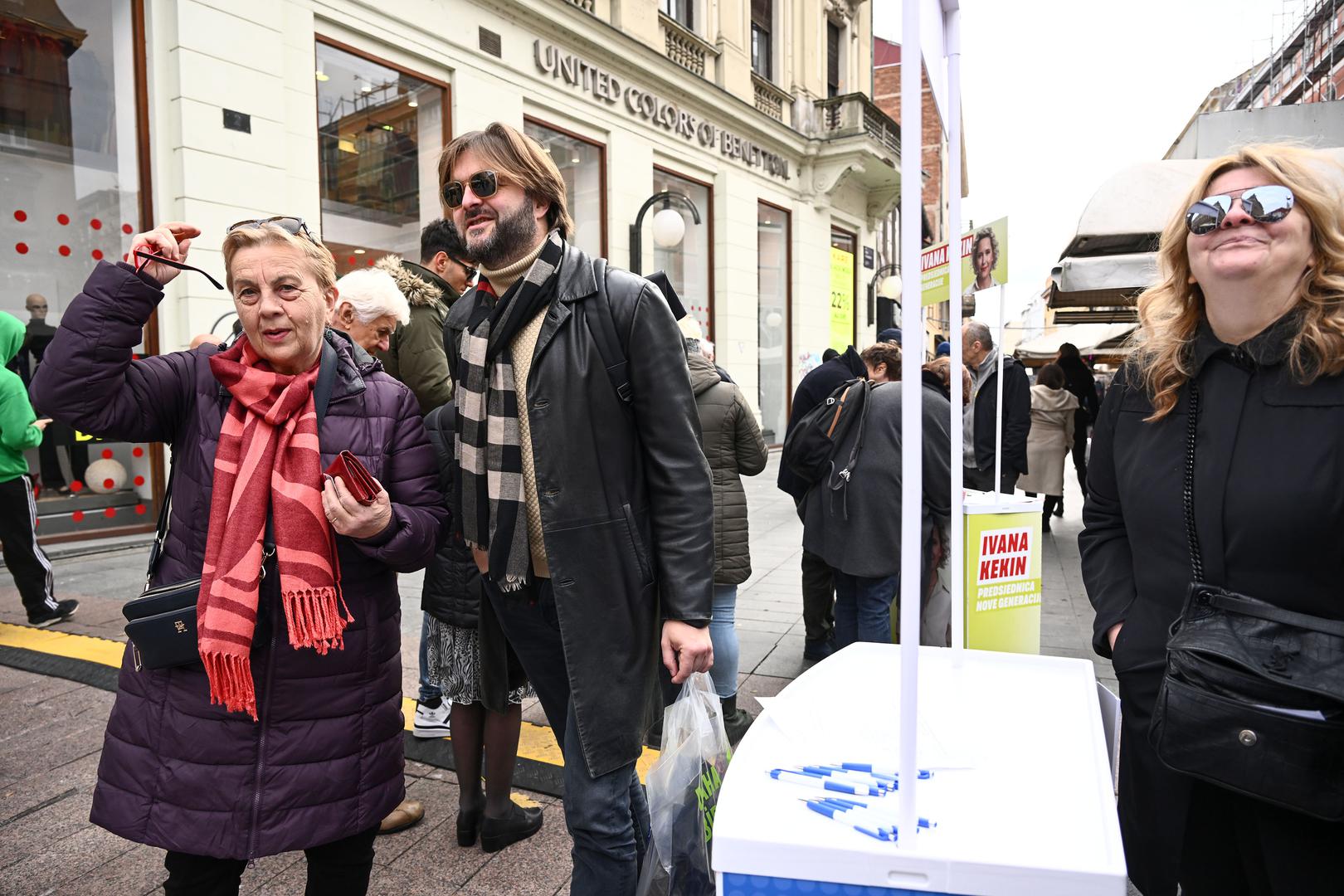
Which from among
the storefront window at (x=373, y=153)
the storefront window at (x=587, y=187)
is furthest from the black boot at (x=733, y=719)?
the storefront window at (x=587, y=187)

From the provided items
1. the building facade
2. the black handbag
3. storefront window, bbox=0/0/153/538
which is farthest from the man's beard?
storefront window, bbox=0/0/153/538

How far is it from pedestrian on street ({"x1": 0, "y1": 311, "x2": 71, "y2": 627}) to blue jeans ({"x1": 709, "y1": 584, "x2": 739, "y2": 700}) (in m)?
4.23

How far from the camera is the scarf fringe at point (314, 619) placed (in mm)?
1810

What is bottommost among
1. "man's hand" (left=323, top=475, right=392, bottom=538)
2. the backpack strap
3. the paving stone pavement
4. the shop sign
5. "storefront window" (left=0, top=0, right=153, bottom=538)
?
the paving stone pavement

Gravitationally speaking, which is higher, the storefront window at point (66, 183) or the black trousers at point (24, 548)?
the storefront window at point (66, 183)

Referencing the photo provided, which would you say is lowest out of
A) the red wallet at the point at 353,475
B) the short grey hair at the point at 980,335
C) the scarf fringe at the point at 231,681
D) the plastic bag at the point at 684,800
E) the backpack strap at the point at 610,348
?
the plastic bag at the point at 684,800

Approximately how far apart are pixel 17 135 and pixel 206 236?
187 centimetres

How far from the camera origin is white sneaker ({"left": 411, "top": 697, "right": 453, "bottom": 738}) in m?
3.52

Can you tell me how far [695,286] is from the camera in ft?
47.3

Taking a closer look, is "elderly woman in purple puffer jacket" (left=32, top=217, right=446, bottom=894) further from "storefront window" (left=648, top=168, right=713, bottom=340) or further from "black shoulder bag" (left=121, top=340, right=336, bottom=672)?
"storefront window" (left=648, top=168, right=713, bottom=340)

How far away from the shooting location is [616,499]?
1896 millimetres

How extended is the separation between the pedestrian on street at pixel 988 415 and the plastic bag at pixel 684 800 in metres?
4.44

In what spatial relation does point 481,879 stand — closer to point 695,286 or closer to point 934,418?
point 934,418

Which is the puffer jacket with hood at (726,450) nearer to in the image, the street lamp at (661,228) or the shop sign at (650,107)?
the street lamp at (661,228)
